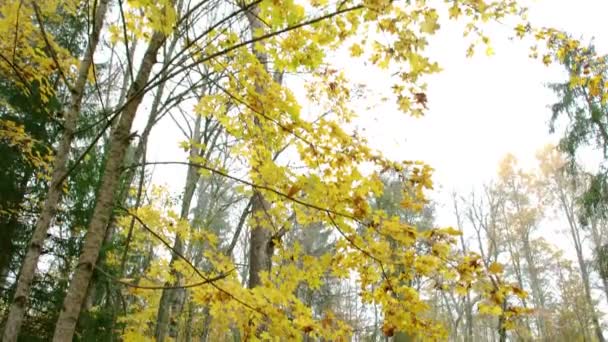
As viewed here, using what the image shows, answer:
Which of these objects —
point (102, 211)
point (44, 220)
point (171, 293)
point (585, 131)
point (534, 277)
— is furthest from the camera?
point (534, 277)

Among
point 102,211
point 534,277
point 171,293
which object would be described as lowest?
point 102,211

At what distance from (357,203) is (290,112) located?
0.63 meters

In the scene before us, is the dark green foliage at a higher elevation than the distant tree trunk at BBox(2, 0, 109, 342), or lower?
higher

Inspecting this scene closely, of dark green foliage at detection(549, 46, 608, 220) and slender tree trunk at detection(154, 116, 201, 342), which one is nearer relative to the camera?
slender tree trunk at detection(154, 116, 201, 342)

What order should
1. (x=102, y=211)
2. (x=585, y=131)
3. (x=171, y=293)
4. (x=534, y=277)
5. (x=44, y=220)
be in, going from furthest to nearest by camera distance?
1. (x=534, y=277)
2. (x=585, y=131)
3. (x=171, y=293)
4. (x=44, y=220)
5. (x=102, y=211)

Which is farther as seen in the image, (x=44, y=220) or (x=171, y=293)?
(x=171, y=293)

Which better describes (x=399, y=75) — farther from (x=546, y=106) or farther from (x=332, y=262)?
(x=546, y=106)

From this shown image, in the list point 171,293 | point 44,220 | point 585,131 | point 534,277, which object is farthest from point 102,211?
point 534,277

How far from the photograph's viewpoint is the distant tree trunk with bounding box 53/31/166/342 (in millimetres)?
1550

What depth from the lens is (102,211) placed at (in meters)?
1.71

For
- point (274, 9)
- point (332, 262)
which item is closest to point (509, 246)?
point (332, 262)

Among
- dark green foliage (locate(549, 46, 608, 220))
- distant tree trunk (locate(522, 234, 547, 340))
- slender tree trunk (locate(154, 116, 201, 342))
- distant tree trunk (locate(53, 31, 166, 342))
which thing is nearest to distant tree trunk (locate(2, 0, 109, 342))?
distant tree trunk (locate(53, 31, 166, 342))

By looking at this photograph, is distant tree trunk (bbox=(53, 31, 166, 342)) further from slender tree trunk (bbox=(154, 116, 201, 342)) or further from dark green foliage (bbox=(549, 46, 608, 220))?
dark green foliage (bbox=(549, 46, 608, 220))

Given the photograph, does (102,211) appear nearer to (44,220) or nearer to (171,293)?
(44,220)
